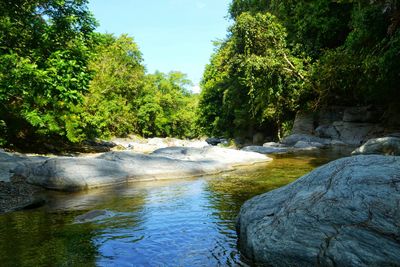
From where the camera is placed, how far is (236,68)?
3080 cm

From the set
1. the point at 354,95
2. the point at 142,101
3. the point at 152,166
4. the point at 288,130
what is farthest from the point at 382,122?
the point at 142,101

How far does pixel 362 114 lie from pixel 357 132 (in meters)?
1.69

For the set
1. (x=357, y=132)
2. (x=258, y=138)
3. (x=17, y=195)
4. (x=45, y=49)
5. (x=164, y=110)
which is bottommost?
(x=17, y=195)

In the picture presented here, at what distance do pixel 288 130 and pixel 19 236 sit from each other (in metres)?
27.5

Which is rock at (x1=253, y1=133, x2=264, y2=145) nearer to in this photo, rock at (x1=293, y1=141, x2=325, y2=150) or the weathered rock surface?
the weathered rock surface

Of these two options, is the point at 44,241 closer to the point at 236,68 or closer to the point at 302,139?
the point at 302,139

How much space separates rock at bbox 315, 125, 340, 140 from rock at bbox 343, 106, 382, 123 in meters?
1.14

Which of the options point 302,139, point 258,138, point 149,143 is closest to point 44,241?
point 302,139

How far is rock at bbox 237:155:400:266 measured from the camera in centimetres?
370

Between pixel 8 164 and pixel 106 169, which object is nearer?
pixel 106 169

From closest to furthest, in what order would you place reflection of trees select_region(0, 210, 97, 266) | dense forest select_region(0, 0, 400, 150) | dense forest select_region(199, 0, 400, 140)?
reflection of trees select_region(0, 210, 97, 266), dense forest select_region(0, 0, 400, 150), dense forest select_region(199, 0, 400, 140)

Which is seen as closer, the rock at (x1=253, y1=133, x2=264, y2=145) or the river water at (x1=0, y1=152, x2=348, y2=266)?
the river water at (x1=0, y1=152, x2=348, y2=266)

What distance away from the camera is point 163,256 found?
4949mm

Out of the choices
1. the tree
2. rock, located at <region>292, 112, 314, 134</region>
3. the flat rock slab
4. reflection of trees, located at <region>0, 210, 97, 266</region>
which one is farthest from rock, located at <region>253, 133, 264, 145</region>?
reflection of trees, located at <region>0, 210, 97, 266</region>
